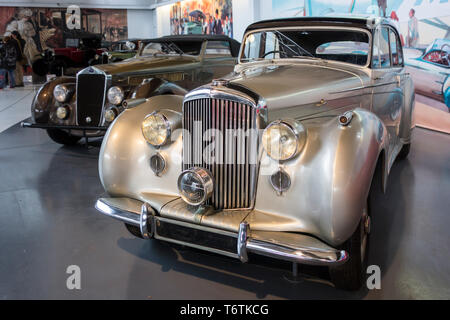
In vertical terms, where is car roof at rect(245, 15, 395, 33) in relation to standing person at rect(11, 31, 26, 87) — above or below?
below

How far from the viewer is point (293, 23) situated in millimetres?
3486

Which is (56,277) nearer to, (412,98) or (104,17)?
(412,98)

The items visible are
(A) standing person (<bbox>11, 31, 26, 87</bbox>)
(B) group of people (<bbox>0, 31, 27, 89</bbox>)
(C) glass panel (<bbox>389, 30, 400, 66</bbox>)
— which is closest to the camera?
(C) glass panel (<bbox>389, 30, 400, 66</bbox>)

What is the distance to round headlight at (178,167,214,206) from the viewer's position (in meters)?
2.20

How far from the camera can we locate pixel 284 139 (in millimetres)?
2070

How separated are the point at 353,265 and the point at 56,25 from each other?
1912cm

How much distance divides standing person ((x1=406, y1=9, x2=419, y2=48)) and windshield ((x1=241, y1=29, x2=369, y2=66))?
4040 millimetres

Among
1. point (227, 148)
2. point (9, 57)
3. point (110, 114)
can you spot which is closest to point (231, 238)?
point (227, 148)

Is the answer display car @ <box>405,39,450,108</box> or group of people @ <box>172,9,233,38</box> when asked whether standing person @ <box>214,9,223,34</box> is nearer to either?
group of people @ <box>172,9,233,38</box>

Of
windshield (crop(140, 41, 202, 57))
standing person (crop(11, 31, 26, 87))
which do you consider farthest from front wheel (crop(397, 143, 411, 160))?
standing person (crop(11, 31, 26, 87))

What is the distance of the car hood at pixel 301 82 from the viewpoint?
2400mm

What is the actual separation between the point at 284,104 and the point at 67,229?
1998mm
